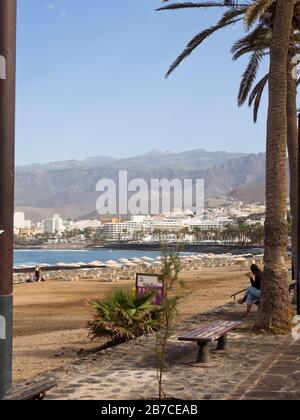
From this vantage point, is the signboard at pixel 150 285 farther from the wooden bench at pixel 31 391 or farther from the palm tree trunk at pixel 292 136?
the wooden bench at pixel 31 391

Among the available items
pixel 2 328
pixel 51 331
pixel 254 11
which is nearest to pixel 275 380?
pixel 2 328

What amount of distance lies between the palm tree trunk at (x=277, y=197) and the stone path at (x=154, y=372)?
2.07 feet

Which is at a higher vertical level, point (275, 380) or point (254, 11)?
point (254, 11)

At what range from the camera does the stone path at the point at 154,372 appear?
18.9 ft

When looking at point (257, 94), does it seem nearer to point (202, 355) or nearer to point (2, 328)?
point (202, 355)

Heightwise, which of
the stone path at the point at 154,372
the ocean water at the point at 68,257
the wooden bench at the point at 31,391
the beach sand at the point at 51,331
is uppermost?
the wooden bench at the point at 31,391

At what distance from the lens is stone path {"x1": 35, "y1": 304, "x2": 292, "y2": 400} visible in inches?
A: 227

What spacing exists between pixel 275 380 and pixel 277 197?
4.26 meters

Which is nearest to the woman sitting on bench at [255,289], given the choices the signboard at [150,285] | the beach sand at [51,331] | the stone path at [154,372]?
the beach sand at [51,331]

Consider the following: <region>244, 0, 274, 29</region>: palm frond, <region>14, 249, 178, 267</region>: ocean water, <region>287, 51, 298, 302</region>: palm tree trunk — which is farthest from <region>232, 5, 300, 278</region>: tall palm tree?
<region>14, 249, 178, 267</region>: ocean water

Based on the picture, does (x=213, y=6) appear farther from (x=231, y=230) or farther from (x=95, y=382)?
(x=231, y=230)

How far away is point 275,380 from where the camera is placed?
6.32m

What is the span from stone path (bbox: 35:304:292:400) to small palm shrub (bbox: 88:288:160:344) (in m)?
0.60

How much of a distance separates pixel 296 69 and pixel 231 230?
526ft
